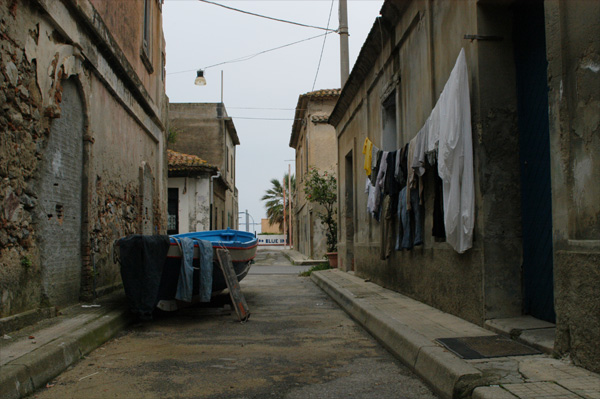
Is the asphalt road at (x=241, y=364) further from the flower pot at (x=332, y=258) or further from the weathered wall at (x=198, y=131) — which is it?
the weathered wall at (x=198, y=131)

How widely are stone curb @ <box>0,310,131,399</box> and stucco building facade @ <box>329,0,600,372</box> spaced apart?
3.80m

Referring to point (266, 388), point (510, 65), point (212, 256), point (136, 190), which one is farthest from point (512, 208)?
point (136, 190)

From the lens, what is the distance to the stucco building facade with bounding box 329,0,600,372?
3475 millimetres

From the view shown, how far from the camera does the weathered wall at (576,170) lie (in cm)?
337

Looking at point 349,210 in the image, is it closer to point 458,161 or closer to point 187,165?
point 458,161

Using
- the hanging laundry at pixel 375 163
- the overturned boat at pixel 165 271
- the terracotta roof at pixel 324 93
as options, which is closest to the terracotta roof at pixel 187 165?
the terracotta roof at pixel 324 93

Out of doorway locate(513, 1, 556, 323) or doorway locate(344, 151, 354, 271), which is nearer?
doorway locate(513, 1, 556, 323)

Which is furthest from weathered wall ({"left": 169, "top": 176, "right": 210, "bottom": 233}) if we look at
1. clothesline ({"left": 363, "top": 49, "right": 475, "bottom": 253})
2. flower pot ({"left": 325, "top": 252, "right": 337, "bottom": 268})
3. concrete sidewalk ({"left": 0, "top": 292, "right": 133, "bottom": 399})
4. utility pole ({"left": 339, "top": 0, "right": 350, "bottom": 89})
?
clothesline ({"left": 363, "top": 49, "right": 475, "bottom": 253})

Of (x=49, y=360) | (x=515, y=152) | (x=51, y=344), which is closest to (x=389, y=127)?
(x=515, y=152)

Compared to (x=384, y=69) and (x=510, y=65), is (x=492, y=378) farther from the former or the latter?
(x=384, y=69)

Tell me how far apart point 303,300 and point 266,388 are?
225 inches

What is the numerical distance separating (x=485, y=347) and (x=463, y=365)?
671 mm

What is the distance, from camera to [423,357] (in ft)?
13.5

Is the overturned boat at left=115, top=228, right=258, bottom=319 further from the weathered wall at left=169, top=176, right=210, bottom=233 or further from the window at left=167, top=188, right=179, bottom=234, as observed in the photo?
the window at left=167, top=188, right=179, bottom=234
